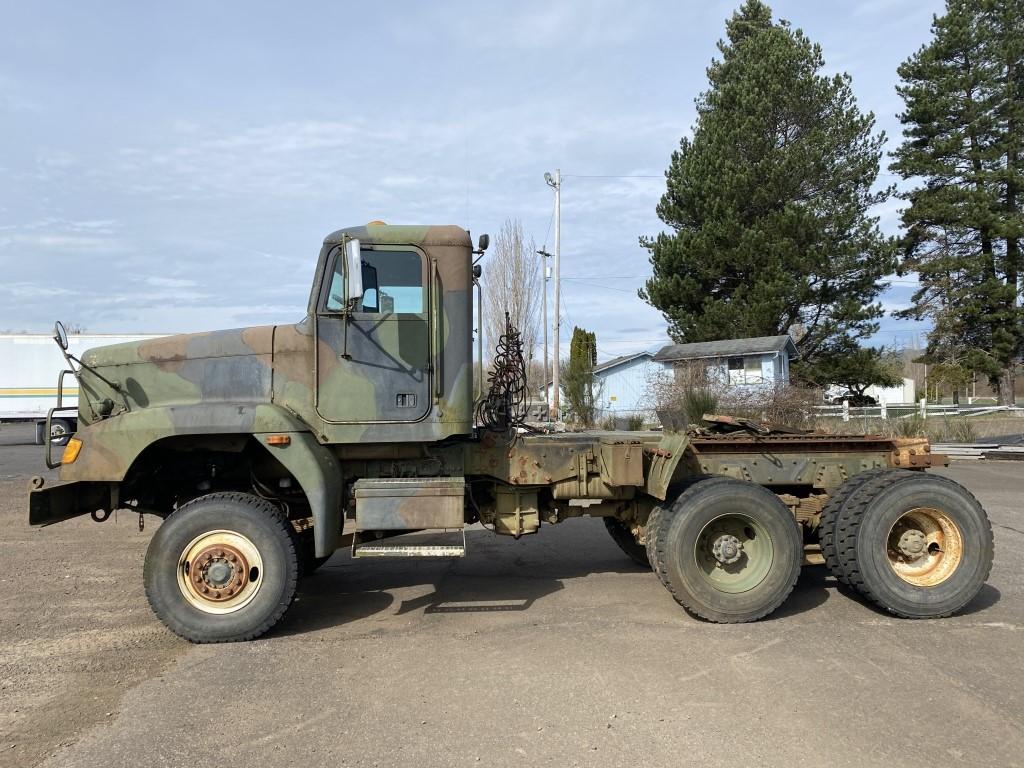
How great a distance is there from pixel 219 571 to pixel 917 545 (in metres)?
5.12

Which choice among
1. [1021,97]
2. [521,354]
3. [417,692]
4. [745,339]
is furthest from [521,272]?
[417,692]

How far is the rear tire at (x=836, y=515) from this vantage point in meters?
5.49

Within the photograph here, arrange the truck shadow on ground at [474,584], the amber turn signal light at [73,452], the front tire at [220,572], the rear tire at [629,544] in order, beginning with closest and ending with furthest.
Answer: the front tire at [220,572] < the amber turn signal light at [73,452] < the truck shadow on ground at [474,584] < the rear tire at [629,544]

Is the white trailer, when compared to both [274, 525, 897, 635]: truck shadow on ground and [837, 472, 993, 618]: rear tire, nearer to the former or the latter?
[274, 525, 897, 635]: truck shadow on ground

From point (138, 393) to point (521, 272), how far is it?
26.4m

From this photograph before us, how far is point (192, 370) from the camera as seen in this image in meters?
5.38

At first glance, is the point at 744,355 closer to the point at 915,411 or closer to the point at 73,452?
the point at 915,411

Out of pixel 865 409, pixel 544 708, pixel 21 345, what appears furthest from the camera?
pixel 21 345

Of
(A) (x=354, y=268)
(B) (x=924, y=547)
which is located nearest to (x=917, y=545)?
(B) (x=924, y=547)

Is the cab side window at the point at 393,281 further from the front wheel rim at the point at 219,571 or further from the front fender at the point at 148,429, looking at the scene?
the front wheel rim at the point at 219,571

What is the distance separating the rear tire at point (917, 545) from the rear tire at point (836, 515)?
0.17 ft

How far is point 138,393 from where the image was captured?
5.42 meters

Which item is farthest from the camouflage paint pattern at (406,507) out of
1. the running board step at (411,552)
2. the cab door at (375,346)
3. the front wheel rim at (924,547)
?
the front wheel rim at (924,547)

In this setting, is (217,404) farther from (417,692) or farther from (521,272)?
(521,272)
